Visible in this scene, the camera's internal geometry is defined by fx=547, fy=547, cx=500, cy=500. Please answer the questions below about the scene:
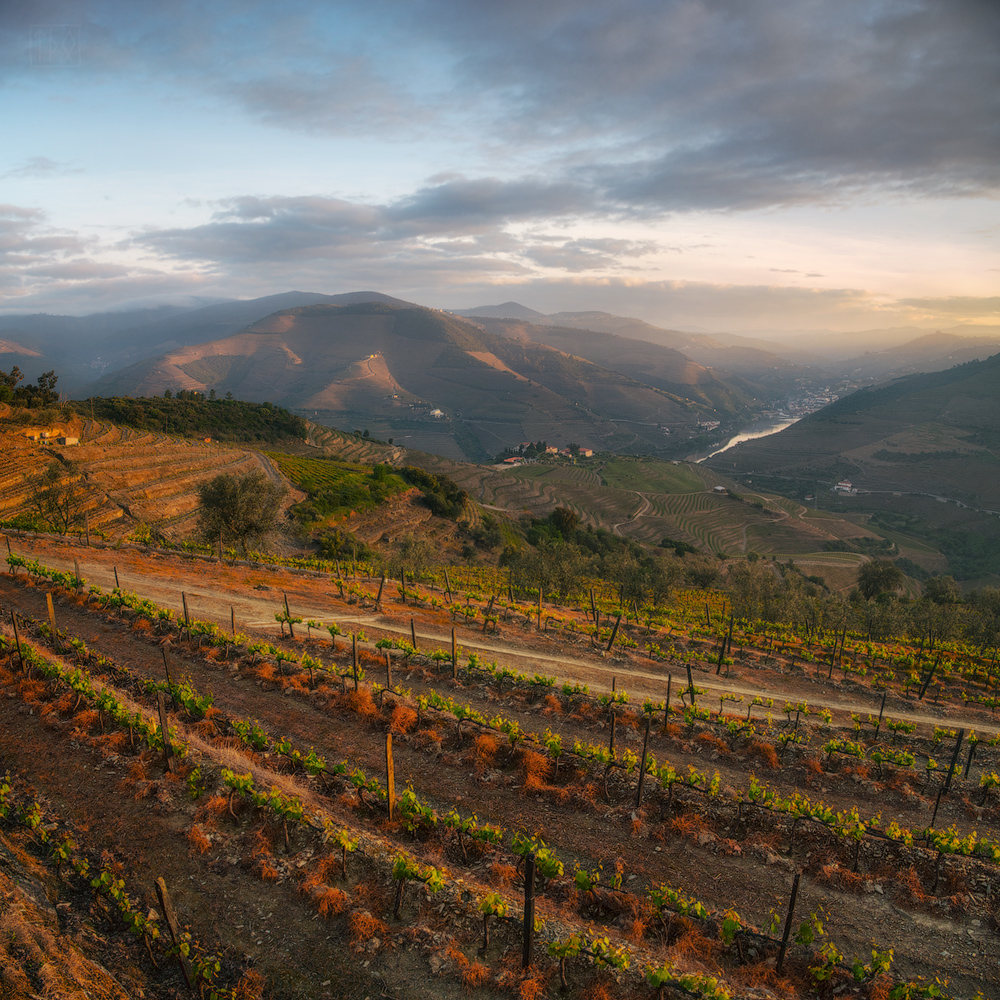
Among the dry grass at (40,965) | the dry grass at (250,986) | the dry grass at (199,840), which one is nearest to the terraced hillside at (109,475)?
the dry grass at (199,840)

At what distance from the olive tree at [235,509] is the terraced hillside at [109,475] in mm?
14128

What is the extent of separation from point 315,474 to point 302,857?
266ft

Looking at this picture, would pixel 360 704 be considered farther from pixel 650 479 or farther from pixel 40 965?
pixel 650 479

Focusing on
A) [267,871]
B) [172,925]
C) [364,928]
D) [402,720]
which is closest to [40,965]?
[172,925]

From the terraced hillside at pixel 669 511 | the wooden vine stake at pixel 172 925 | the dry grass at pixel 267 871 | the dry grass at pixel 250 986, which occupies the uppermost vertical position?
the wooden vine stake at pixel 172 925

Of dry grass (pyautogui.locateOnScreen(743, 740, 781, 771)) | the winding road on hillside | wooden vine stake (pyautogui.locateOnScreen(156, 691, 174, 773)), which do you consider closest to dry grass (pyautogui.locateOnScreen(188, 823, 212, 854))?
wooden vine stake (pyautogui.locateOnScreen(156, 691, 174, 773))

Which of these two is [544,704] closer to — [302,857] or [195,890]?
[302,857]

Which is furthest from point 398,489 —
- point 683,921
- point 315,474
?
point 683,921

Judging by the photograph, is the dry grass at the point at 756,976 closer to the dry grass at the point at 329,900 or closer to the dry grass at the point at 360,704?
the dry grass at the point at 329,900

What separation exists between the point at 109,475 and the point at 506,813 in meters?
61.4

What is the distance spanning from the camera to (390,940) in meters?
9.49

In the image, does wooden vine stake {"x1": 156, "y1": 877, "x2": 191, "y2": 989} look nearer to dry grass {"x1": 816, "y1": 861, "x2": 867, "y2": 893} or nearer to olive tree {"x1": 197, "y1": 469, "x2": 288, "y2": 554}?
dry grass {"x1": 816, "y1": 861, "x2": 867, "y2": 893}

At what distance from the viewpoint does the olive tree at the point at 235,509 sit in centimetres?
4088

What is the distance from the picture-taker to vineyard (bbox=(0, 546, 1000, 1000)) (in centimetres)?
945
